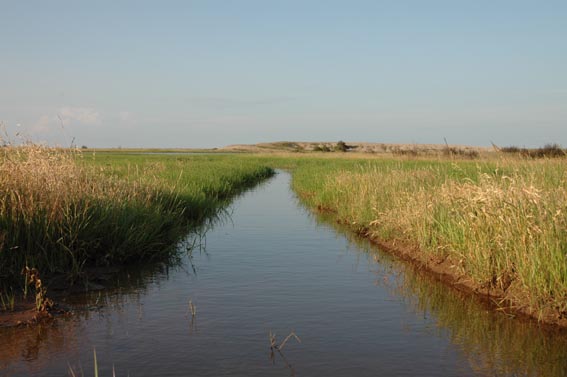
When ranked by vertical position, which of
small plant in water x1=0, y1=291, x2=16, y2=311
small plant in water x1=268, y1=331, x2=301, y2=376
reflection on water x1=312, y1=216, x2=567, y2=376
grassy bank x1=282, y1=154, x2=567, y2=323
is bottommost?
reflection on water x1=312, y1=216, x2=567, y2=376

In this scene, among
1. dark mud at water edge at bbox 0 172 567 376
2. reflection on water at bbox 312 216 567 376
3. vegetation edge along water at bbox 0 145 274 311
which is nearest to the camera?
dark mud at water edge at bbox 0 172 567 376

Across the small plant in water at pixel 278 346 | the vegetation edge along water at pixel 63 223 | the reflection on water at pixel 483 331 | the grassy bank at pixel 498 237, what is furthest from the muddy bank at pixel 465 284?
the vegetation edge along water at pixel 63 223

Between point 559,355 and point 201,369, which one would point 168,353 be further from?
point 559,355

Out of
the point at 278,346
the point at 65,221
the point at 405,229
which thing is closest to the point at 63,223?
the point at 65,221

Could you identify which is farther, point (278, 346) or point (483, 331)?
point (483, 331)

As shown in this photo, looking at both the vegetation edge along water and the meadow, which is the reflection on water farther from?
the vegetation edge along water

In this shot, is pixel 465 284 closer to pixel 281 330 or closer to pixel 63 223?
pixel 281 330

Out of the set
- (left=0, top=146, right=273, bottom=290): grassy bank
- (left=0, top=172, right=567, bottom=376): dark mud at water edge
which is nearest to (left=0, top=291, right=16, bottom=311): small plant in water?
(left=0, top=146, right=273, bottom=290): grassy bank

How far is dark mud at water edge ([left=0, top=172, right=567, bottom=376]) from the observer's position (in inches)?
227

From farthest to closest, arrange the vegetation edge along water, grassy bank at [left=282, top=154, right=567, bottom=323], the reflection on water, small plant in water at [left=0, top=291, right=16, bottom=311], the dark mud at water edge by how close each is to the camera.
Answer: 1. the vegetation edge along water
2. small plant in water at [left=0, top=291, right=16, bottom=311]
3. grassy bank at [left=282, top=154, right=567, bottom=323]
4. the reflection on water
5. the dark mud at water edge

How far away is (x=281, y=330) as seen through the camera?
6816 millimetres

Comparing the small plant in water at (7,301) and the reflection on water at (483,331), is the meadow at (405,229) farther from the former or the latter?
the small plant in water at (7,301)

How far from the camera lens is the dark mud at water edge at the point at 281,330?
227 inches

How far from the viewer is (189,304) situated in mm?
7871
